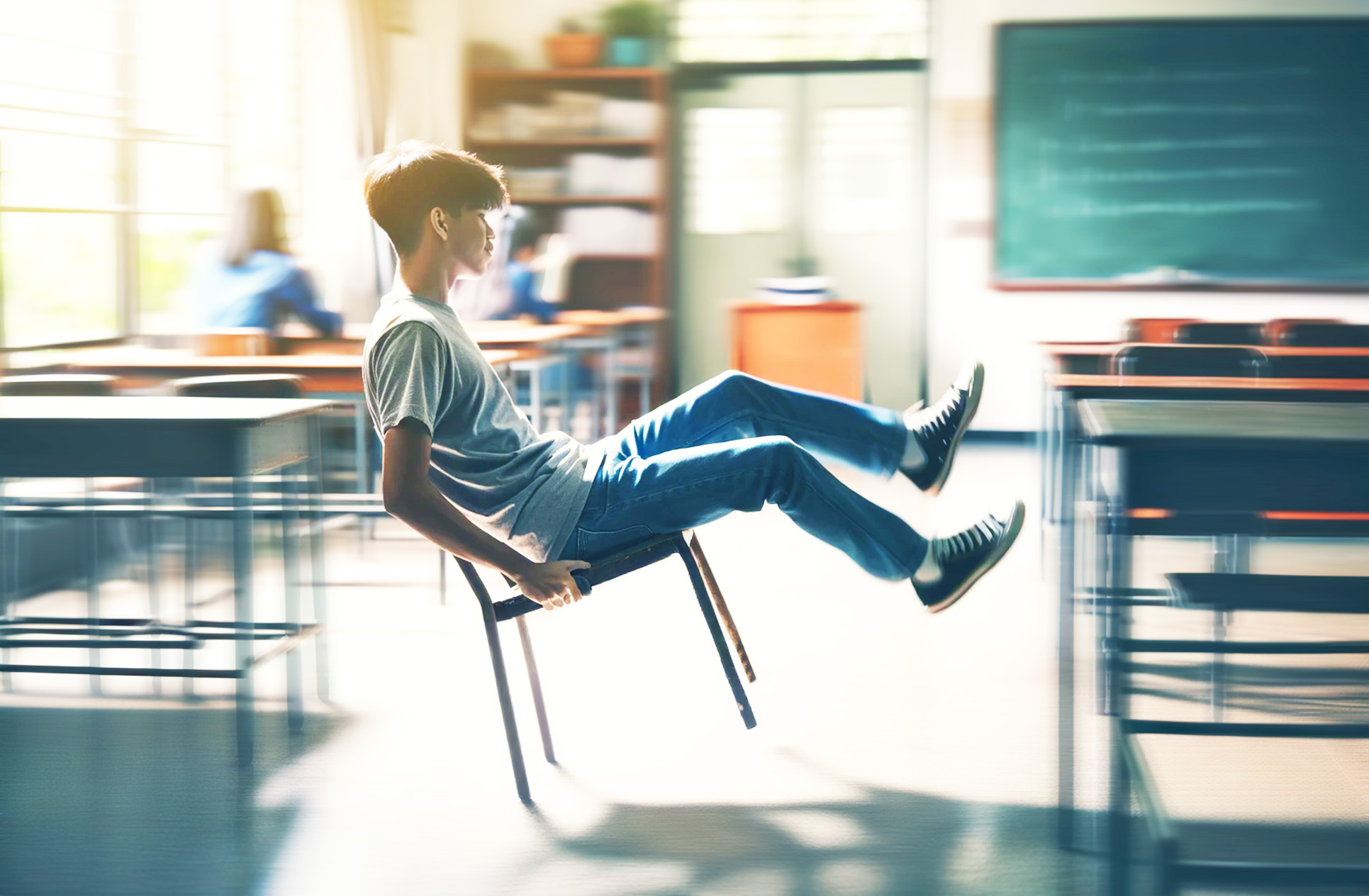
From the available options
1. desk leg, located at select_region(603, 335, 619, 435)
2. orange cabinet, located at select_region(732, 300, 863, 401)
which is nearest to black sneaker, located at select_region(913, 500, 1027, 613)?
desk leg, located at select_region(603, 335, 619, 435)

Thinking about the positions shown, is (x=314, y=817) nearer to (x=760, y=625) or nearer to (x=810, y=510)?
(x=810, y=510)

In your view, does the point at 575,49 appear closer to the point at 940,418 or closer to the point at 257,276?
the point at 257,276

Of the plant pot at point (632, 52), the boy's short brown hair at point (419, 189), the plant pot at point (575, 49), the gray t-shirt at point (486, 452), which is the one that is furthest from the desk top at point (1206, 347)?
the plant pot at point (575, 49)

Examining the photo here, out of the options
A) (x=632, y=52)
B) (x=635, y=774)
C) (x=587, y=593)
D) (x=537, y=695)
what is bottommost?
(x=635, y=774)

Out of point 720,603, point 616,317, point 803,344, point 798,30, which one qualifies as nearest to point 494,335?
point 616,317

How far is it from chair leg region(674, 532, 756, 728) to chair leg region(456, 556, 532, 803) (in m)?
0.35

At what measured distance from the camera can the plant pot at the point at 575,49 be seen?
24.8ft

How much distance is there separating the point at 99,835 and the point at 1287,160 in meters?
6.80

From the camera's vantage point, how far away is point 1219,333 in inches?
187

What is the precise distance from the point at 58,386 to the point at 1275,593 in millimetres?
2776

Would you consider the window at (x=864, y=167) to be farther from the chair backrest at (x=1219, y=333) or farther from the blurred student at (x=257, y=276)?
the blurred student at (x=257, y=276)

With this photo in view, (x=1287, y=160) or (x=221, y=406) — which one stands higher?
(x=1287, y=160)

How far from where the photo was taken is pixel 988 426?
7.57 m

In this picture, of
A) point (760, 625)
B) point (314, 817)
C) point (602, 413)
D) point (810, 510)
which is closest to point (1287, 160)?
point (602, 413)
